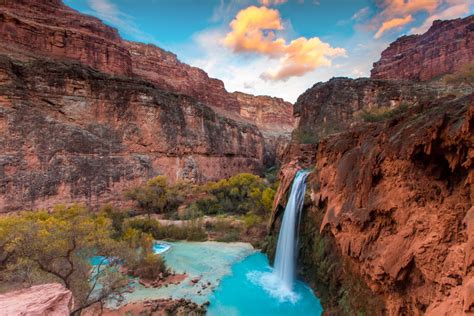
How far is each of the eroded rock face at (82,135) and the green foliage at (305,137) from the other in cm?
1383

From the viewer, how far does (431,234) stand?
481 centimetres

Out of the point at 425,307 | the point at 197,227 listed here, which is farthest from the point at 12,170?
the point at 425,307

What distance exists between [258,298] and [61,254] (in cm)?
800

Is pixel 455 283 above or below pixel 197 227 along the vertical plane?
above

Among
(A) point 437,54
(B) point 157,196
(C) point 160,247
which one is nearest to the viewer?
(C) point 160,247

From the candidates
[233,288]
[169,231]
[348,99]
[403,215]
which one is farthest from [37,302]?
[348,99]

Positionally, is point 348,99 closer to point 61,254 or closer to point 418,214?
point 418,214

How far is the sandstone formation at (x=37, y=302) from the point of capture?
10.2 feet

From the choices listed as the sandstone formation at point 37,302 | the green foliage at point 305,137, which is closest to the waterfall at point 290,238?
the sandstone formation at point 37,302

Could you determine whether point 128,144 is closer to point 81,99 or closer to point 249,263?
point 81,99

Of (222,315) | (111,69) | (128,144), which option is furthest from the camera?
(111,69)

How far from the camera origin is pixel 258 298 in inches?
444

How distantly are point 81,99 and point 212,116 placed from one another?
19138 millimetres

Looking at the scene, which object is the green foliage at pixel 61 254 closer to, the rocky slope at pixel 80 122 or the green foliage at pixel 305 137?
the rocky slope at pixel 80 122
